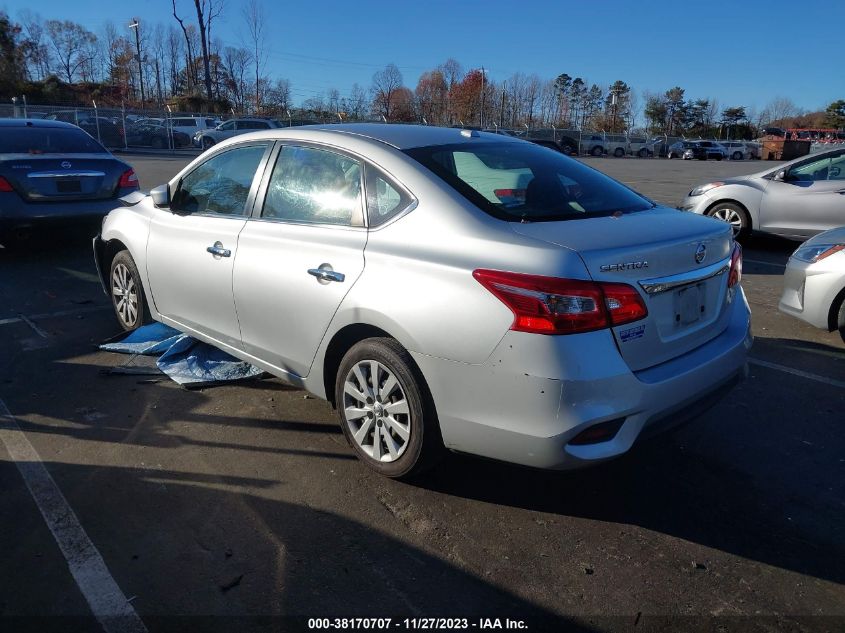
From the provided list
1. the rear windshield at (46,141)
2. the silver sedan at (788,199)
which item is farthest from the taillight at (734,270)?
the rear windshield at (46,141)

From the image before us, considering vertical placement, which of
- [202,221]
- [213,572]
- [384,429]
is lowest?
[213,572]

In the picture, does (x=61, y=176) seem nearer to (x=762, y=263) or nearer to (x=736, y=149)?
(x=762, y=263)

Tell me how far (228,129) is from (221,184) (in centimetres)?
3583

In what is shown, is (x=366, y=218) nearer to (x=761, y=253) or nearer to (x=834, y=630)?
(x=834, y=630)

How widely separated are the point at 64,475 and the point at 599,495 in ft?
8.78

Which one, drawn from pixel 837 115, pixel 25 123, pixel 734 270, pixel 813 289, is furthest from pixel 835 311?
pixel 837 115

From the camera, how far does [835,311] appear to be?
5.45m

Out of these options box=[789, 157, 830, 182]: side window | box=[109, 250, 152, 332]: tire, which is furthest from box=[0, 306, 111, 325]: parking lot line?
Result: box=[789, 157, 830, 182]: side window

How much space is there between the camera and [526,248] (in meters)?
2.79

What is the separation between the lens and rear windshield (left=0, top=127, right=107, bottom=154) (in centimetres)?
802

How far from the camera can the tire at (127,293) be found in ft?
17.0

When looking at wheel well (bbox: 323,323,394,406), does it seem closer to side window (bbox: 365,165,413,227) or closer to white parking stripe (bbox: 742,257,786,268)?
side window (bbox: 365,165,413,227)

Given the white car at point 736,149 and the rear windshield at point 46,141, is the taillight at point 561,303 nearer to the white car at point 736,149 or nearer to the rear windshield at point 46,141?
the rear windshield at point 46,141

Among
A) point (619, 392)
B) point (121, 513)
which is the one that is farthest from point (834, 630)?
point (121, 513)
